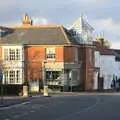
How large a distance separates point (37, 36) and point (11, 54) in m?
4.56

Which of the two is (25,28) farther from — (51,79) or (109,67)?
(109,67)

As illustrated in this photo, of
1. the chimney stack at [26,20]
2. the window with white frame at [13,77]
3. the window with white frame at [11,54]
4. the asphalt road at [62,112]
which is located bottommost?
the asphalt road at [62,112]

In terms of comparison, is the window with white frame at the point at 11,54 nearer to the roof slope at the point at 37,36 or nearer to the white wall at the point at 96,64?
the roof slope at the point at 37,36

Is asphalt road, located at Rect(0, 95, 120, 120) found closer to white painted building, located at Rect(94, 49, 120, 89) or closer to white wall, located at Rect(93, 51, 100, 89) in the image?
white wall, located at Rect(93, 51, 100, 89)

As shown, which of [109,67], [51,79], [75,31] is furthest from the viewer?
[109,67]

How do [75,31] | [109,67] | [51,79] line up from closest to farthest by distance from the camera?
[51,79], [75,31], [109,67]

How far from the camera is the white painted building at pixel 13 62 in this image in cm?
7381

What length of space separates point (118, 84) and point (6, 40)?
3343cm

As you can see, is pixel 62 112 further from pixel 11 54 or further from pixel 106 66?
pixel 106 66

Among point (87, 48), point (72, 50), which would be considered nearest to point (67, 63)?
point (72, 50)

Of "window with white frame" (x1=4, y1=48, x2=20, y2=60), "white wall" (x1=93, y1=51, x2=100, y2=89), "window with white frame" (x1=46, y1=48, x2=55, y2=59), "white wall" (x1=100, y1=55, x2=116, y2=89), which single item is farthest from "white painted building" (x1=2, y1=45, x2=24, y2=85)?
"white wall" (x1=100, y1=55, x2=116, y2=89)

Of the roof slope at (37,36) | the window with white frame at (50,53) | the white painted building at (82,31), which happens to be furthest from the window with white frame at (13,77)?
the white painted building at (82,31)

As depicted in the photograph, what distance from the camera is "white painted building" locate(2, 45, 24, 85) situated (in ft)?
242

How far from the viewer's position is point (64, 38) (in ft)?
247
